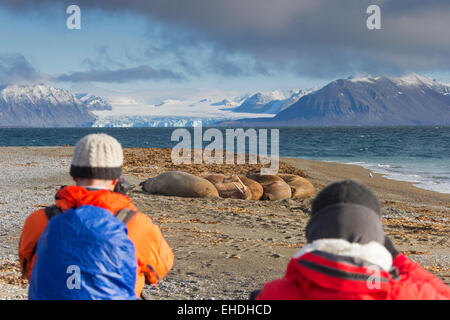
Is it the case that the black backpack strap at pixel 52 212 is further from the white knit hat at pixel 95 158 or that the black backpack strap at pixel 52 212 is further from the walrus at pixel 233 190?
the walrus at pixel 233 190

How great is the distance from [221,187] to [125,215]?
415 inches

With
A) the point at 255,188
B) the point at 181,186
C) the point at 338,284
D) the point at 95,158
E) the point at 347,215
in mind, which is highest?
the point at 95,158

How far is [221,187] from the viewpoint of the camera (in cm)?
1313

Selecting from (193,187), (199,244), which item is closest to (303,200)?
(193,187)

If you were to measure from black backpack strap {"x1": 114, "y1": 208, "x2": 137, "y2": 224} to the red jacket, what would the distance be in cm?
87

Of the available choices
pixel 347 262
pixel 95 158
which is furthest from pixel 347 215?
pixel 95 158

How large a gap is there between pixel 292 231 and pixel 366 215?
24.0 ft

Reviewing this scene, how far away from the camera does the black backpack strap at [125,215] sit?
260 centimetres

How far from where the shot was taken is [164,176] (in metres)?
13.0

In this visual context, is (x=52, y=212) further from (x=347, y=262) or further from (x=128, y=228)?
(x=347, y=262)

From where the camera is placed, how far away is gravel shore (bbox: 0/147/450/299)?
19.6ft

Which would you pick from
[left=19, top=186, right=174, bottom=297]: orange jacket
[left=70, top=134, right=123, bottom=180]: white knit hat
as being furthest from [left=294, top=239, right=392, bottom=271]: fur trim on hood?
[left=70, top=134, right=123, bottom=180]: white knit hat

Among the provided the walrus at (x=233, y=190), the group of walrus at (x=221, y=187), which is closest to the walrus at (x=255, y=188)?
the group of walrus at (x=221, y=187)
